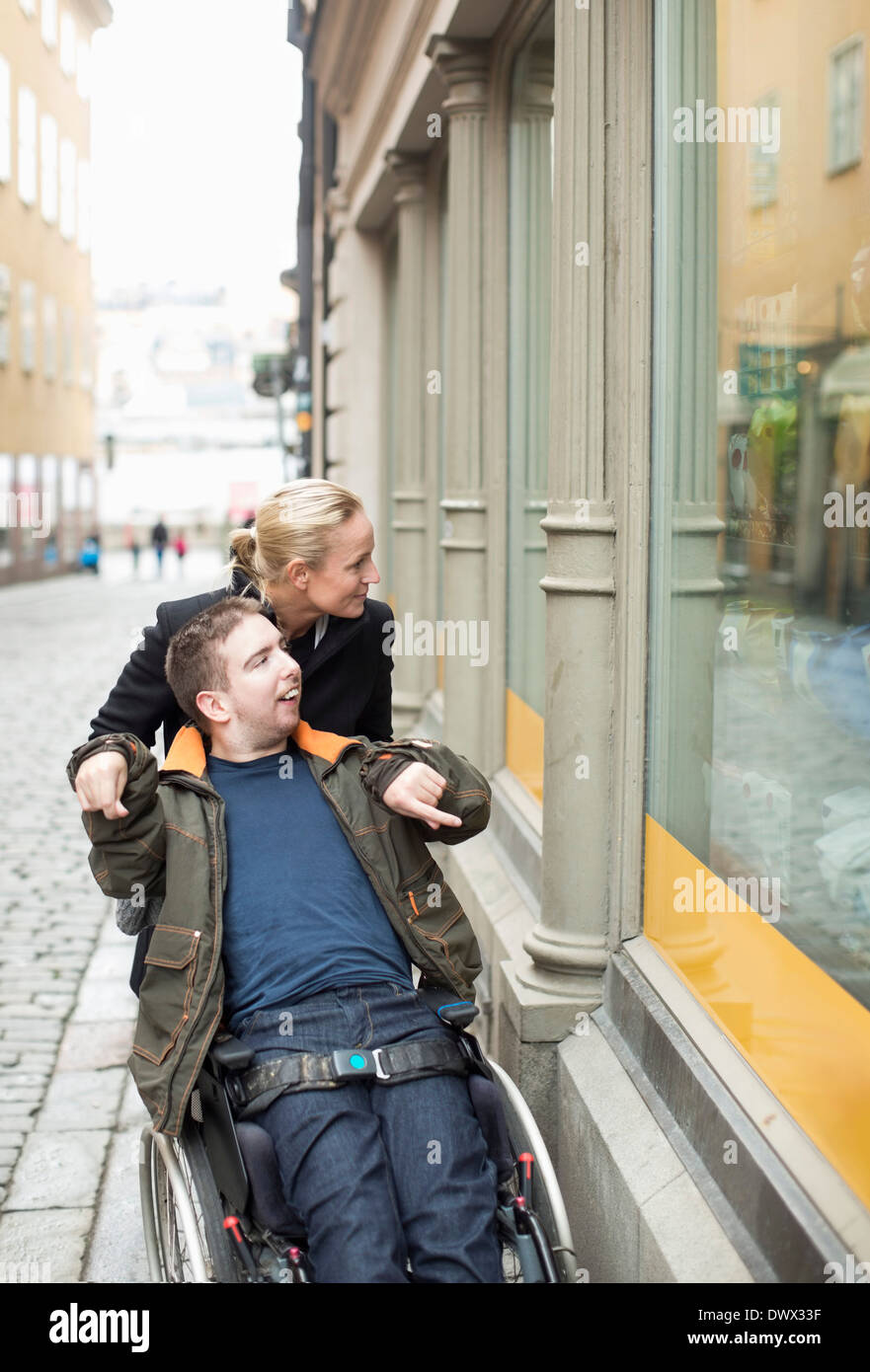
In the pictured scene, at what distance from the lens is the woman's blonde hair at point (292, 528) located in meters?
3.28

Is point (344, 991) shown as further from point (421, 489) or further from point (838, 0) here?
point (421, 489)

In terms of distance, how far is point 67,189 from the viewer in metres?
41.9

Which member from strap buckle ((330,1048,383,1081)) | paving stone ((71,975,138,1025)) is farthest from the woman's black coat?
paving stone ((71,975,138,1025))

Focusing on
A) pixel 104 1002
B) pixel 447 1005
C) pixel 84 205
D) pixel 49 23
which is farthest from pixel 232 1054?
pixel 84 205

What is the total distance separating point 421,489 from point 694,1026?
610 cm

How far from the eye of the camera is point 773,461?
2961mm

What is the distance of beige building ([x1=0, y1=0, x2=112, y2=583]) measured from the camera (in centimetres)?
3569

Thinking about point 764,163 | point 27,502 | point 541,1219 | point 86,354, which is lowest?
point 541,1219

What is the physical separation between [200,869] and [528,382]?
11.7 ft

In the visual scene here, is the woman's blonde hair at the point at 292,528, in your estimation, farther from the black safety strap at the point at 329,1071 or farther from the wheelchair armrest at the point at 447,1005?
the black safety strap at the point at 329,1071

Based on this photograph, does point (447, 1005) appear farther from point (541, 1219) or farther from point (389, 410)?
point (389, 410)

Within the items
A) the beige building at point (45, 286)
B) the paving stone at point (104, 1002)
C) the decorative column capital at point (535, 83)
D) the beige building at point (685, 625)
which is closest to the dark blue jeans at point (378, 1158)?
the beige building at point (685, 625)

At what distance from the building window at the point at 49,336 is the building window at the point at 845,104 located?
129 ft

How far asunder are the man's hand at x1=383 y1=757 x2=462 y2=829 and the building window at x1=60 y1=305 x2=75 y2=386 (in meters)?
41.9
